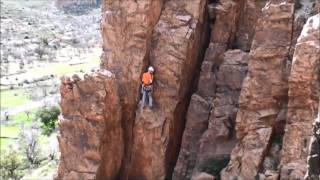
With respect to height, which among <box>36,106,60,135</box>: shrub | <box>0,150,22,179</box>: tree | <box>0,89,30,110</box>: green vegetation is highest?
<box>0,150,22,179</box>: tree

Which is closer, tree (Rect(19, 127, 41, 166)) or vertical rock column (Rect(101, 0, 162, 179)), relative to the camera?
vertical rock column (Rect(101, 0, 162, 179))

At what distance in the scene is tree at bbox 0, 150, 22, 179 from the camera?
58.7 metres

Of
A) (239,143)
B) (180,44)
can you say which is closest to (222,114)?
(239,143)

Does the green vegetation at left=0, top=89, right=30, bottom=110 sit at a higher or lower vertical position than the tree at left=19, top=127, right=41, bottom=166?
lower

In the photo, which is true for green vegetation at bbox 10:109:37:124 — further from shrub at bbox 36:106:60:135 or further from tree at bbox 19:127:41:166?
tree at bbox 19:127:41:166

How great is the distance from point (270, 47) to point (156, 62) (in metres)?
6.32

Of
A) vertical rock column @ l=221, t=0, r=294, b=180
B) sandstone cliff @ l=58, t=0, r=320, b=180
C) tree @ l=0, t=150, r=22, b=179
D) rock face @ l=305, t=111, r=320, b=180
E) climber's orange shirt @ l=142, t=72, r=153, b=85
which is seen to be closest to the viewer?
rock face @ l=305, t=111, r=320, b=180

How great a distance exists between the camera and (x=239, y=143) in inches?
1028

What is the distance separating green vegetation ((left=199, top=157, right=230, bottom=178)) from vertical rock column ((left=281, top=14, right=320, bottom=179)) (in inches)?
156

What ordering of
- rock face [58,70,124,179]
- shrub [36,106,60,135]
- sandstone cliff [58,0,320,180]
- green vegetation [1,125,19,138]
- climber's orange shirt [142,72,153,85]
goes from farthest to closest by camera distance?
1. green vegetation [1,125,19,138]
2. shrub [36,106,60,135]
3. rock face [58,70,124,179]
4. climber's orange shirt [142,72,153,85]
5. sandstone cliff [58,0,320,180]

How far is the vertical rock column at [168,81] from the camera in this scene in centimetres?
2878

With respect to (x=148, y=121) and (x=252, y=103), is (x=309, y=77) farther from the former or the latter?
(x=148, y=121)

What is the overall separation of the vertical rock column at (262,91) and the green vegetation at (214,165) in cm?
100

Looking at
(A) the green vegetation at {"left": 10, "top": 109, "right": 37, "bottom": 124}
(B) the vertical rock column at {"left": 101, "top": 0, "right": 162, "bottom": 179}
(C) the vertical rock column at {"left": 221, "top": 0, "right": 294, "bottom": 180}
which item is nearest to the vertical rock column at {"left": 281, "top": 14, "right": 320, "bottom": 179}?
(C) the vertical rock column at {"left": 221, "top": 0, "right": 294, "bottom": 180}
